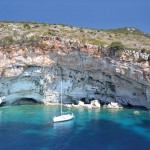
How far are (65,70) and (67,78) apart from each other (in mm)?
1546

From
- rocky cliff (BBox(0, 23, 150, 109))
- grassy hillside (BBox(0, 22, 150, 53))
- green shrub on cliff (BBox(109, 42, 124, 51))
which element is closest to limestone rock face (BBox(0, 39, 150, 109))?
rocky cliff (BBox(0, 23, 150, 109))

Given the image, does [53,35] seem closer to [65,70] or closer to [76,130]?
[65,70]

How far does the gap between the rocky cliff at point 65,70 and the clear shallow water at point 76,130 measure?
14.2ft

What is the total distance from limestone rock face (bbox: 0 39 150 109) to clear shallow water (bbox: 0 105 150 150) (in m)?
4.03

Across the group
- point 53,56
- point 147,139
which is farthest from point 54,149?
point 53,56

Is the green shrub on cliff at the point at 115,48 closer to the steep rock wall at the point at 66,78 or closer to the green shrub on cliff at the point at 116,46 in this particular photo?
the green shrub on cliff at the point at 116,46

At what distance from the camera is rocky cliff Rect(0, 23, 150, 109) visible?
2076 inches

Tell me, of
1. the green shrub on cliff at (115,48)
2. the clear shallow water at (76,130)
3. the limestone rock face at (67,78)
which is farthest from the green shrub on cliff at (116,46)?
the clear shallow water at (76,130)

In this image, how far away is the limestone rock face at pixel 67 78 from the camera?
5303 cm

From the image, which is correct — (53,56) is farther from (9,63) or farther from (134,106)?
(134,106)

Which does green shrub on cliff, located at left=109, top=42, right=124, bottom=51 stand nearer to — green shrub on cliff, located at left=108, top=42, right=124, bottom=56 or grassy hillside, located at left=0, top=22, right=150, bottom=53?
green shrub on cliff, located at left=108, top=42, right=124, bottom=56

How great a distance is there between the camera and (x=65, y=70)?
184 feet

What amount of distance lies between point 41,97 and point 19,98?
3921 mm

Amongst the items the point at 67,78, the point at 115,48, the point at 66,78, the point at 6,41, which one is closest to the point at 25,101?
the point at 66,78
